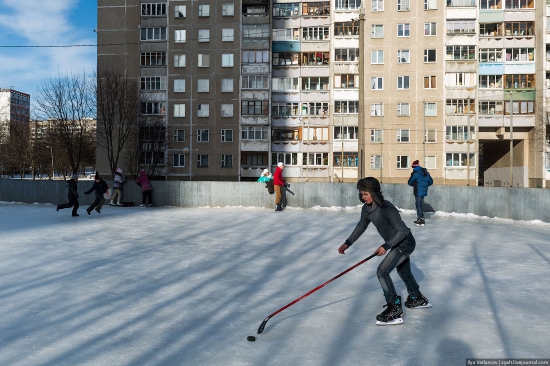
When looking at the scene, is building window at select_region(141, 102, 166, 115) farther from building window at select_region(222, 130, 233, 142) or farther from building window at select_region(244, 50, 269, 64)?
building window at select_region(244, 50, 269, 64)

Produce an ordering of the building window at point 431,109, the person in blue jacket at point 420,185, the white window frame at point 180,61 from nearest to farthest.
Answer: the person in blue jacket at point 420,185 → the building window at point 431,109 → the white window frame at point 180,61

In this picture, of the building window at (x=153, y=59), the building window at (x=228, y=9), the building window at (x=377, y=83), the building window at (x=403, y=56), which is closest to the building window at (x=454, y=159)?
the building window at (x=377, y=83)

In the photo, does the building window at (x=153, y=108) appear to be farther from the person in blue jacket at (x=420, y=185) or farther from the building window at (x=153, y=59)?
the person in blue jacket at (x=420, y=185)

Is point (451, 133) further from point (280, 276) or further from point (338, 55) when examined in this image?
point (280, 276)

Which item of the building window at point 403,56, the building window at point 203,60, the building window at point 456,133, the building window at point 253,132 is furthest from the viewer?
the building window at point 203,60

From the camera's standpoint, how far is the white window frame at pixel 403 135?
147 ft

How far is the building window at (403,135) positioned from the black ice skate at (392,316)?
41.7 metres

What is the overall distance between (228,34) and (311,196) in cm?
3220

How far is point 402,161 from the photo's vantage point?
44750 mm

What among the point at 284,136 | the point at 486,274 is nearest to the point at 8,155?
the point at 284,136

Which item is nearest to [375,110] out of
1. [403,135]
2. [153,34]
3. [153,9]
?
[403,135]

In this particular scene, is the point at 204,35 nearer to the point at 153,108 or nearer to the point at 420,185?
the point at 153,108

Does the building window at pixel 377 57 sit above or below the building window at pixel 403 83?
above

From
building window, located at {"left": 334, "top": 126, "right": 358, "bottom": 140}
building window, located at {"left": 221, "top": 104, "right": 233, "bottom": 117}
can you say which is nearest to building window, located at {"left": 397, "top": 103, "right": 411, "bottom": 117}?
building window, located at {"left": 334, "top": 126, "right": 358, "bottom": 140}
